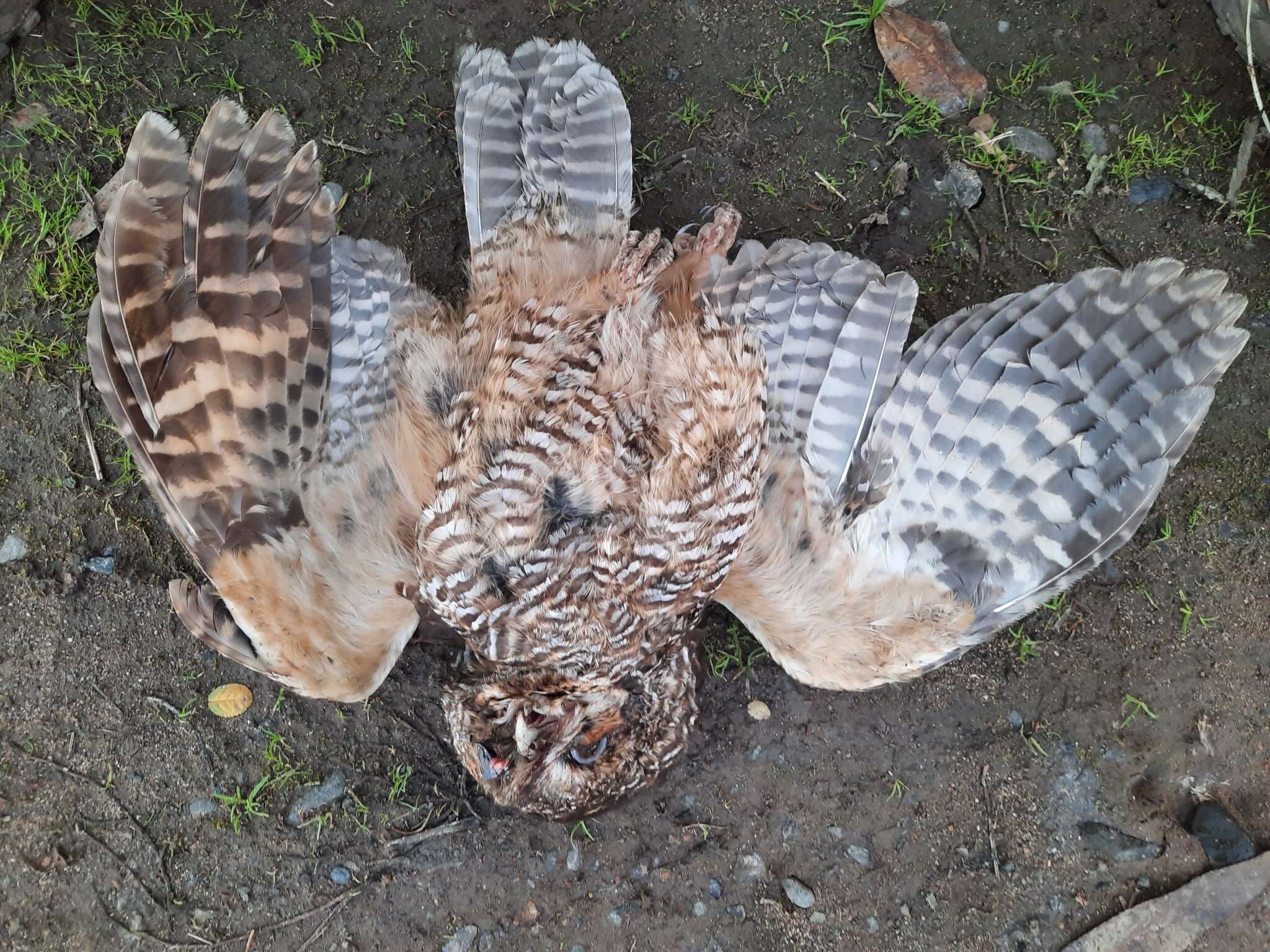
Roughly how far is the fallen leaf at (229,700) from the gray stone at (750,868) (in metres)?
2.00

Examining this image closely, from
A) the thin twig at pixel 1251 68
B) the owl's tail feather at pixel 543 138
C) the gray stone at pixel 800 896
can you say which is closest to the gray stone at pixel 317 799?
the gray stone at pixel 800 896

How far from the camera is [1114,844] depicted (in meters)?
2.87

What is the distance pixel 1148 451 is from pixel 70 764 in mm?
3910

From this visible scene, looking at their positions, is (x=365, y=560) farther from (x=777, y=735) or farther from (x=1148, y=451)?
(x=1148, y=451)

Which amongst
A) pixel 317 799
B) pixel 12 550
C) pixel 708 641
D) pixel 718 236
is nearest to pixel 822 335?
pixel 718 236

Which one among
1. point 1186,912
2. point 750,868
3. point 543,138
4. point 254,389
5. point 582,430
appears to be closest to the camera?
point 254,389

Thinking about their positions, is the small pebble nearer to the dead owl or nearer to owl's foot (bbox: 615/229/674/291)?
the dead owl

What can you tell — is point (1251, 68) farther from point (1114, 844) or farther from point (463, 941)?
point (463, 941)

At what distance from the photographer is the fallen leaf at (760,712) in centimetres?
294

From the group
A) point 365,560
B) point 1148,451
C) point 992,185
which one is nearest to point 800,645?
point 1148,451

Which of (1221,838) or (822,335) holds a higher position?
(822,335)

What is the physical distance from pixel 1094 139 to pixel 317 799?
3.94 metres

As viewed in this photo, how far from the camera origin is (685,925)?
2908mm

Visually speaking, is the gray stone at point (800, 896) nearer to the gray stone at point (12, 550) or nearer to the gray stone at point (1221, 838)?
the gray stone at point (1221, 838)
